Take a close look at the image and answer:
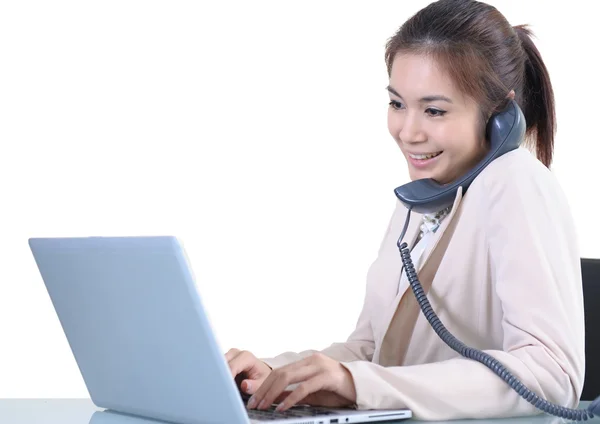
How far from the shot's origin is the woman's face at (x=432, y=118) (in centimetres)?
160

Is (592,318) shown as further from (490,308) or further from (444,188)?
(444,188)

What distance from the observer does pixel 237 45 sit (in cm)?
435

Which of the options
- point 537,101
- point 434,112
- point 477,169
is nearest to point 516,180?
Result: point 477,169

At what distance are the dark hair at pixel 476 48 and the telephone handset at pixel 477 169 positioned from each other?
0.03 metres

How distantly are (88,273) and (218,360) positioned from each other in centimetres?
24

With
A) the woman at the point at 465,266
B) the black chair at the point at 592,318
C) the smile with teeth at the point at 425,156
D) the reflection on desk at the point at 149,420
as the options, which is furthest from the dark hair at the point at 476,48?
the reflection on desk at the point at 149,420

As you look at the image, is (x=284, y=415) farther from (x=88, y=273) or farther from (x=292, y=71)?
(x=292, y=71)

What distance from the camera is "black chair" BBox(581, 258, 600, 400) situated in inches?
73.5

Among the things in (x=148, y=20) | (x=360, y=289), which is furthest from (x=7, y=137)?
(x=360, y=289)

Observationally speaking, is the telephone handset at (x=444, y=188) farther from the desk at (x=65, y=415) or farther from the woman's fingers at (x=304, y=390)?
the woman's fingers at (x=304, y=390)

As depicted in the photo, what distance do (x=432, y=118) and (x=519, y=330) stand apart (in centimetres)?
43

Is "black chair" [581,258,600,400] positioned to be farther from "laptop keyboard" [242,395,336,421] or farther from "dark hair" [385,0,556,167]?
"laptop keyboard" [242,395,336,421]

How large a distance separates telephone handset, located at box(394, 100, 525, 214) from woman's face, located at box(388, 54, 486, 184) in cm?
3

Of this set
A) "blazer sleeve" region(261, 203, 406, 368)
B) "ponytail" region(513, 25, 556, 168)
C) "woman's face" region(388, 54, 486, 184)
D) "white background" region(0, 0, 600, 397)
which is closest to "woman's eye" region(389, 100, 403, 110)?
"woman's face" region(388, 54, 486, 184)
